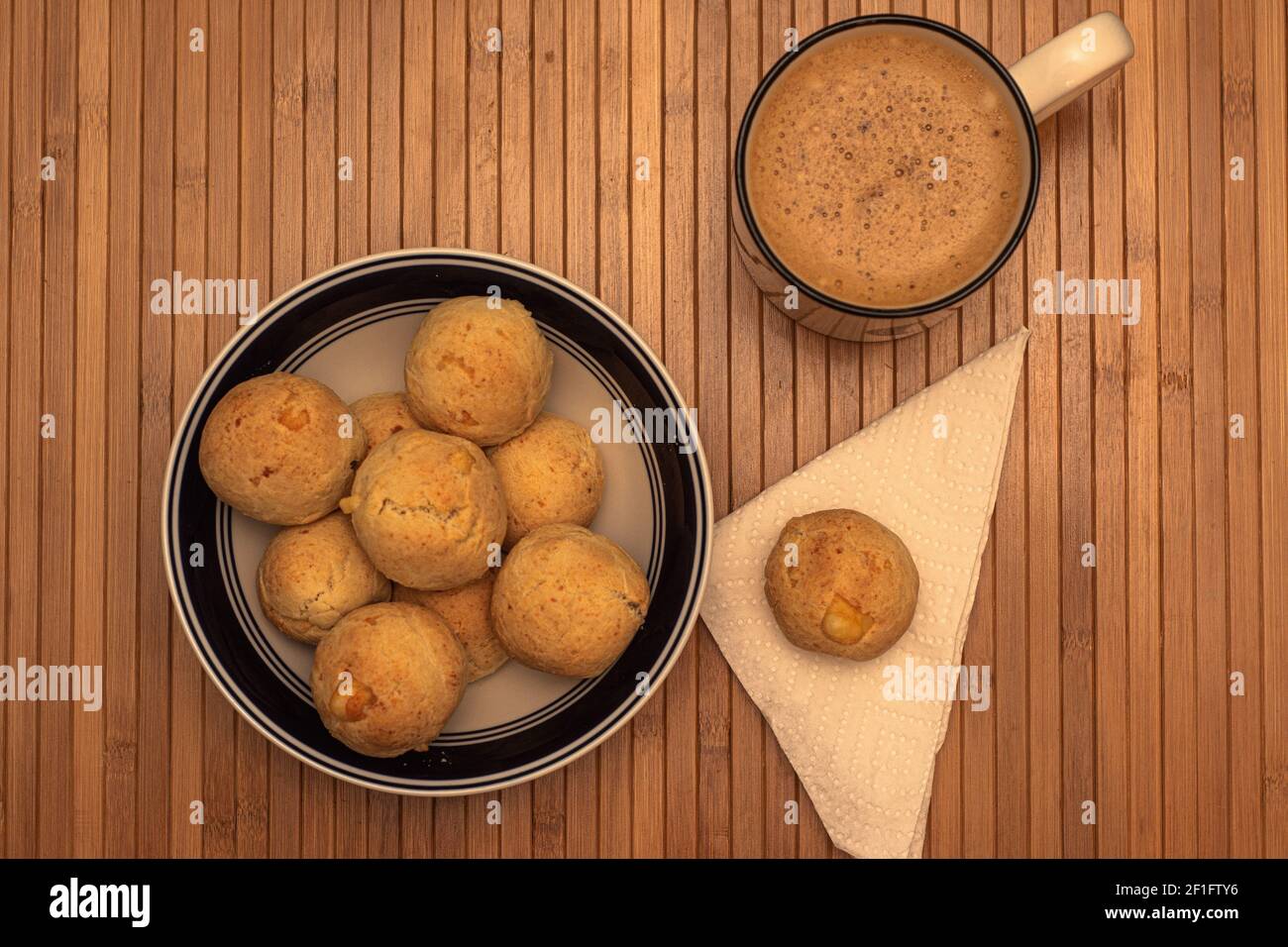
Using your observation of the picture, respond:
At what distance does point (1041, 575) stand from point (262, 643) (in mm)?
597

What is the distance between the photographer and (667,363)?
78cm

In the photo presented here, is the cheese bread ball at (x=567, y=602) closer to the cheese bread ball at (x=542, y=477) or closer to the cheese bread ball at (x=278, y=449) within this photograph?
the cheese bread ball at (x=542, y=477)

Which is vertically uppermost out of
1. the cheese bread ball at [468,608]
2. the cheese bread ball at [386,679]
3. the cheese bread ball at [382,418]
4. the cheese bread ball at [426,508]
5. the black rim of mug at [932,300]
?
the black rim of mug at [932,300]

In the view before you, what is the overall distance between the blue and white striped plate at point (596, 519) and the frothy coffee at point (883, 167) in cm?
14

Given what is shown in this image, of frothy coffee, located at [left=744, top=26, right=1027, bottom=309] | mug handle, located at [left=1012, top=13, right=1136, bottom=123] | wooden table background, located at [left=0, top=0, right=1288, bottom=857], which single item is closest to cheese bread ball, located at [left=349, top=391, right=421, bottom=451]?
wooden table background, located at [left=0, top=0, right=1288, bottom=857]

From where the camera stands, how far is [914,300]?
0.67 meters

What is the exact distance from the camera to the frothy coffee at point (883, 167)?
67 cm

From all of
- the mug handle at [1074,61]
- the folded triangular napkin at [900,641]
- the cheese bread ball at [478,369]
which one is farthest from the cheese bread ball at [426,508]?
the mug handle at [1074,61]

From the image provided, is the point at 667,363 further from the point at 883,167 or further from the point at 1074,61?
the point at 1074,61

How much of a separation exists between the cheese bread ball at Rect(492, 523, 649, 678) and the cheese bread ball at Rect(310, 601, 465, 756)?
0.05 meters

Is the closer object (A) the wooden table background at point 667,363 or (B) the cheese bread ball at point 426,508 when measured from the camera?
(B) the cheese bread ball at point 426,508

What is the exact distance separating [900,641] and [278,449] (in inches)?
18.6

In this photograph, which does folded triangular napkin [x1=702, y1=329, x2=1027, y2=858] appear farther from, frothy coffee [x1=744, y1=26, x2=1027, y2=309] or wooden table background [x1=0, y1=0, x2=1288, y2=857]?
frothy coffee [x1=744, y1=26, x2=1027, y2=309]
